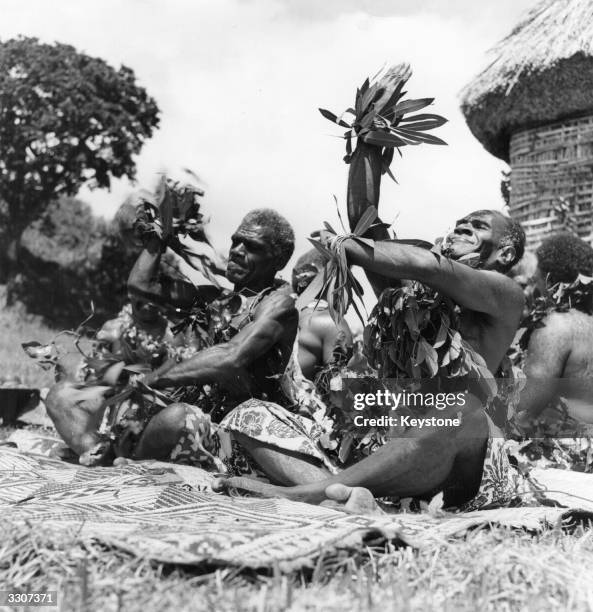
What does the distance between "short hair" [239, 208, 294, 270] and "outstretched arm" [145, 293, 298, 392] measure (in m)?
0.32

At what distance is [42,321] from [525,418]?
583 inches

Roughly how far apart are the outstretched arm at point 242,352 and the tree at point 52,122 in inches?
670

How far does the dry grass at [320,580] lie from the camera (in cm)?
202

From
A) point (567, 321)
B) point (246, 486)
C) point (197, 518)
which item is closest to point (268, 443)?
point (246, 486)

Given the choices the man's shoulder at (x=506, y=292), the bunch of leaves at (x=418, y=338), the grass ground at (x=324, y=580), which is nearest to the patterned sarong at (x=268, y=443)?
the bunch of leaves at (x=418, y=338)

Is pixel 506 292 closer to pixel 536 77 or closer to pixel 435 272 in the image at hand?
pixel 435 272

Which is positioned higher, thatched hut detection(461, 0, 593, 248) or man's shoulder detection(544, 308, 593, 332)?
thatched hut detection(461, 0, 593, 248)

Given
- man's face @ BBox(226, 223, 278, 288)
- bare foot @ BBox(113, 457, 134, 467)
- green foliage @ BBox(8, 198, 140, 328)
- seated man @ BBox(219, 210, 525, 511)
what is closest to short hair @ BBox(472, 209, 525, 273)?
seated man @ BBox(219, 210, 525, 511)

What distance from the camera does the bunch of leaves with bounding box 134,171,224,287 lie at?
4.77m

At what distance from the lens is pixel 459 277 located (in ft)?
10.2

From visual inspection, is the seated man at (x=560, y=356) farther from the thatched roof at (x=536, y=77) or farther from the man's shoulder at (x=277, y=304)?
the thatched roof at (x=536, y=77)

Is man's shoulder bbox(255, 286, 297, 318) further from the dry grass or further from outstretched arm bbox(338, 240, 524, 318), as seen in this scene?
the dry grass

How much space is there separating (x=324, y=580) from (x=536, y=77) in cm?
685

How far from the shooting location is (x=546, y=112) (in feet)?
26.8
